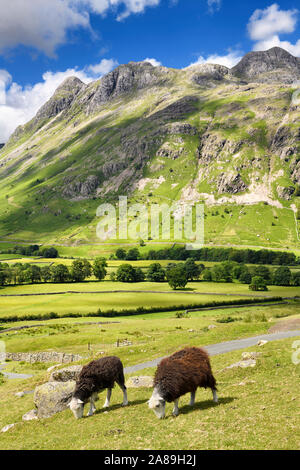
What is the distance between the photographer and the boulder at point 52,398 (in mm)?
27391

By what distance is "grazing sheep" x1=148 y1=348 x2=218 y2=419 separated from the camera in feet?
Result: 66.9

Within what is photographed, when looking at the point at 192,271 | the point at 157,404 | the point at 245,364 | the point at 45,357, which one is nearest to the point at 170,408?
the point at 157,404

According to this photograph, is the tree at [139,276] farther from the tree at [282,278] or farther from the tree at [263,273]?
the tree at [282,278]

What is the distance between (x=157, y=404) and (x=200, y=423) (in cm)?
283

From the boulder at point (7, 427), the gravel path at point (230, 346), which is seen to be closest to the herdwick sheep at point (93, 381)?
the boulder at point (7, 427)

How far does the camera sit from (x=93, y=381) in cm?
2434

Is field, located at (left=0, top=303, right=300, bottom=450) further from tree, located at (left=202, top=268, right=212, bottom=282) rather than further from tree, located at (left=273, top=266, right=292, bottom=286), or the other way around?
tree, located at (left=202, top=268, right=212, bottom=282)

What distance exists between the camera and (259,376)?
93.1 feet

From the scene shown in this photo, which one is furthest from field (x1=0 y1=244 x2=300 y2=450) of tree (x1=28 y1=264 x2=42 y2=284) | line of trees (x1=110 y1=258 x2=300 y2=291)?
tree (x1=28 y1=264 x2=42 y2=284)

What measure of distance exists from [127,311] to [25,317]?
34261 millimetres

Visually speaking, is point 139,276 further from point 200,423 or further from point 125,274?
point 200,423

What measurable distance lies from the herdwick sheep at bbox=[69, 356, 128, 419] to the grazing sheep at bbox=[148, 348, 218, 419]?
5.31 metres

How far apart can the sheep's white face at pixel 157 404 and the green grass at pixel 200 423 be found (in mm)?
534
